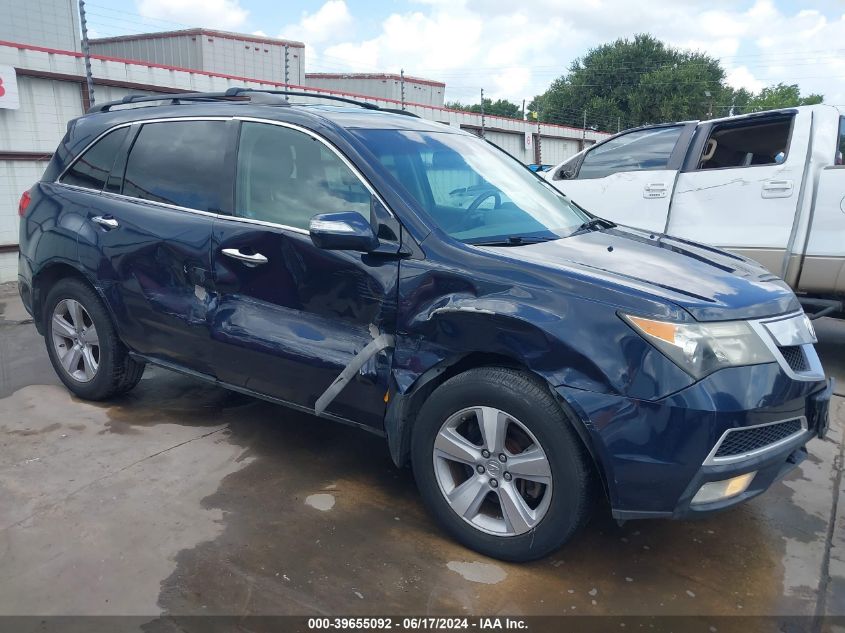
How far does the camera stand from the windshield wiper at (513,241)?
3045mm

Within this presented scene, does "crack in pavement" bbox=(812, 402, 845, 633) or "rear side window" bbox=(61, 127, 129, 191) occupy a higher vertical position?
"rear side window" bbox=(61, 127, 129, 191)

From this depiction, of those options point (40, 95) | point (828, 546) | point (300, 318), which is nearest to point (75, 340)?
point (300, 318)

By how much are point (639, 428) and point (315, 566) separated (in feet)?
4.61

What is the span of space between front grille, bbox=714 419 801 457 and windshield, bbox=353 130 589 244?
1.22m

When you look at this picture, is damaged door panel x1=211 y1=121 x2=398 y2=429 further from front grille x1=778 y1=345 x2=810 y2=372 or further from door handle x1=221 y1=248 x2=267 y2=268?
front grille x1=778 y1=345 x2=810 y2=372

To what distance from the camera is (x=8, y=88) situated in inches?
311

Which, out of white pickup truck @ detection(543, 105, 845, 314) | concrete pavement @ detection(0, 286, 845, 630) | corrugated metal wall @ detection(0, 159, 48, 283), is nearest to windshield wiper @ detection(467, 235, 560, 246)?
concrete pavement @ detection(0, 286, 845, 630)

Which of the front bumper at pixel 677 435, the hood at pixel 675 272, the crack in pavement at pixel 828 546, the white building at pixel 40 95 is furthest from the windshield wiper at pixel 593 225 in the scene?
the white building at pixel 40 95

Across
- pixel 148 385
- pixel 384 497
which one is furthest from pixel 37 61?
pixel 384 497

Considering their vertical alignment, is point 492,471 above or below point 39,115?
below

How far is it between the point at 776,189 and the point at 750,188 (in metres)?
0.20

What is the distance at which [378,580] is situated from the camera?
276cm

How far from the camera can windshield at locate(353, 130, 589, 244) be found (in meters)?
3.20

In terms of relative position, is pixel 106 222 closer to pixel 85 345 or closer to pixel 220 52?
pixel 85 345
